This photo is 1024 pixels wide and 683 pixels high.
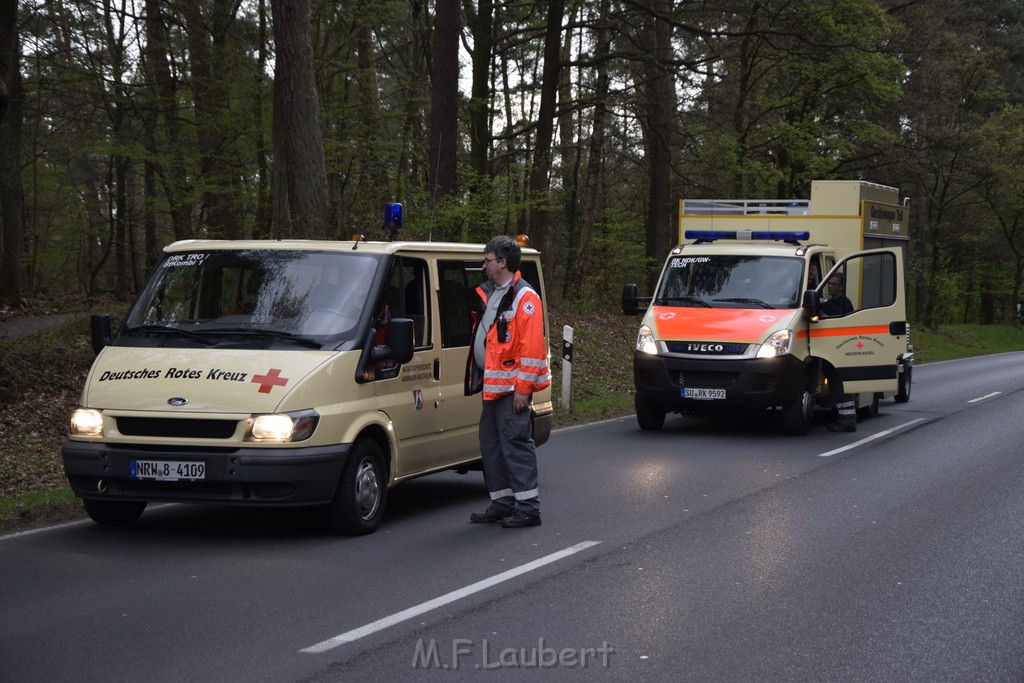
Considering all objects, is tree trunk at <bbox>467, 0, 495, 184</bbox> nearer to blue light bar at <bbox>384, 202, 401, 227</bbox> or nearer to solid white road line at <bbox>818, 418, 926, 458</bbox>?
solid white road line at <bbox>818, 418, 926, 458</bbox>

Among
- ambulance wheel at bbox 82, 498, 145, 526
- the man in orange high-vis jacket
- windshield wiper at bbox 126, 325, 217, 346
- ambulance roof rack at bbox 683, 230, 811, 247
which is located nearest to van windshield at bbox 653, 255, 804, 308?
ambulance roof rack at bbox 683, 230, 811, 247

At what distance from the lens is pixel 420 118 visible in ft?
103

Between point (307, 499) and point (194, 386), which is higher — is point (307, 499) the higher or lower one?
the lower one

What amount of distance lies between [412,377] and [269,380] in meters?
1.44

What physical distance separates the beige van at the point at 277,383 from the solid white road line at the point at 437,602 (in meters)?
1.37

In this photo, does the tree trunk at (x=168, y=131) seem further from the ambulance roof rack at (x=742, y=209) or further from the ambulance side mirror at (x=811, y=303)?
the ambulance side mirror at (x=811, y=303)

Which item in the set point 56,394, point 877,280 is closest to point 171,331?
point 56,394

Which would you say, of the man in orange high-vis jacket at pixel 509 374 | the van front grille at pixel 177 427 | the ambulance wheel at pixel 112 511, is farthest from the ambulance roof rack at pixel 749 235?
the van front grille at pixel 177 427

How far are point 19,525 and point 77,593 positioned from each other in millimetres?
2336

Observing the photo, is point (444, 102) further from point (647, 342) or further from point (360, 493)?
point (360, 493)

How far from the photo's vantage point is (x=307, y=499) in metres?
7.97

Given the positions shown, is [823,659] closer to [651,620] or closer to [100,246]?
[651,620]

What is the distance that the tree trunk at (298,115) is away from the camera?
705 inches

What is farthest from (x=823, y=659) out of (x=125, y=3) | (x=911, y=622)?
(x=125, y=3)
